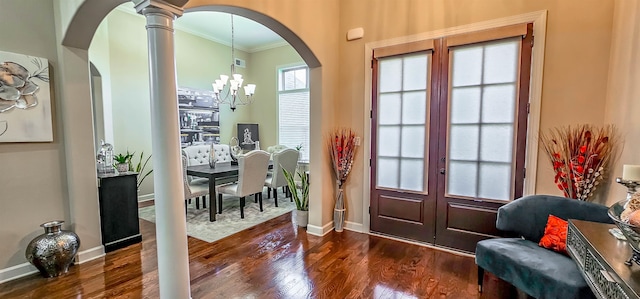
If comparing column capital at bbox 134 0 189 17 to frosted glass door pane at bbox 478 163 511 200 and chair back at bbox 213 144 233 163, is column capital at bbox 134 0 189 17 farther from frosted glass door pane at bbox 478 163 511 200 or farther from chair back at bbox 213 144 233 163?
chair back at bbox 213 144 233 163

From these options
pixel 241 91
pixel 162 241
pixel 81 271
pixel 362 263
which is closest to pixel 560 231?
pixel 362 263

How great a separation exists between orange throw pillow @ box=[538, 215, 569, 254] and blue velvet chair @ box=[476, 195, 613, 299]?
5 cm

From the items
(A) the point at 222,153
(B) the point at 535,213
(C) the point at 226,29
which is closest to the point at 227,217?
(A) the point at 222,153

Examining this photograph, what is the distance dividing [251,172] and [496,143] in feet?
10.4

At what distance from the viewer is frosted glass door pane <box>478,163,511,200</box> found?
282 cm

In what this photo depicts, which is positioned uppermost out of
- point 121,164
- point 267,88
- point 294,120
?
point 267,88

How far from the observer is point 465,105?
2.97 metres

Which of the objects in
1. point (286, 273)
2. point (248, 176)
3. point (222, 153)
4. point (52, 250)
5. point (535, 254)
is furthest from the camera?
point (222, 153)

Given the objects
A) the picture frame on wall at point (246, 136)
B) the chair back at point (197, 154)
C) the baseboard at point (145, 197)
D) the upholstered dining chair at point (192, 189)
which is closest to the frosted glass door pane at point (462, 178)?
Result: the upholstered dining chair at point (192, 189)

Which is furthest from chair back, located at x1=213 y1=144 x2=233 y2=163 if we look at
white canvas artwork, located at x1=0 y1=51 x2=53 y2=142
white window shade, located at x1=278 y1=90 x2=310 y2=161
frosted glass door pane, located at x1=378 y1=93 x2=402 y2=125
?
frosted glass door pane, located at x1=378 y1=93 x2=402 y2=125

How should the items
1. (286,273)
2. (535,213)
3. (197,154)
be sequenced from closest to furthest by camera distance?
(535,213)
(286,273)
(197,154)

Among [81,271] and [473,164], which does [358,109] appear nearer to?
Answer: [473,164]

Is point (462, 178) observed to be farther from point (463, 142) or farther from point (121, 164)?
point (121, 164)

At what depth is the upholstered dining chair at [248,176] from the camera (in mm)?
4090
